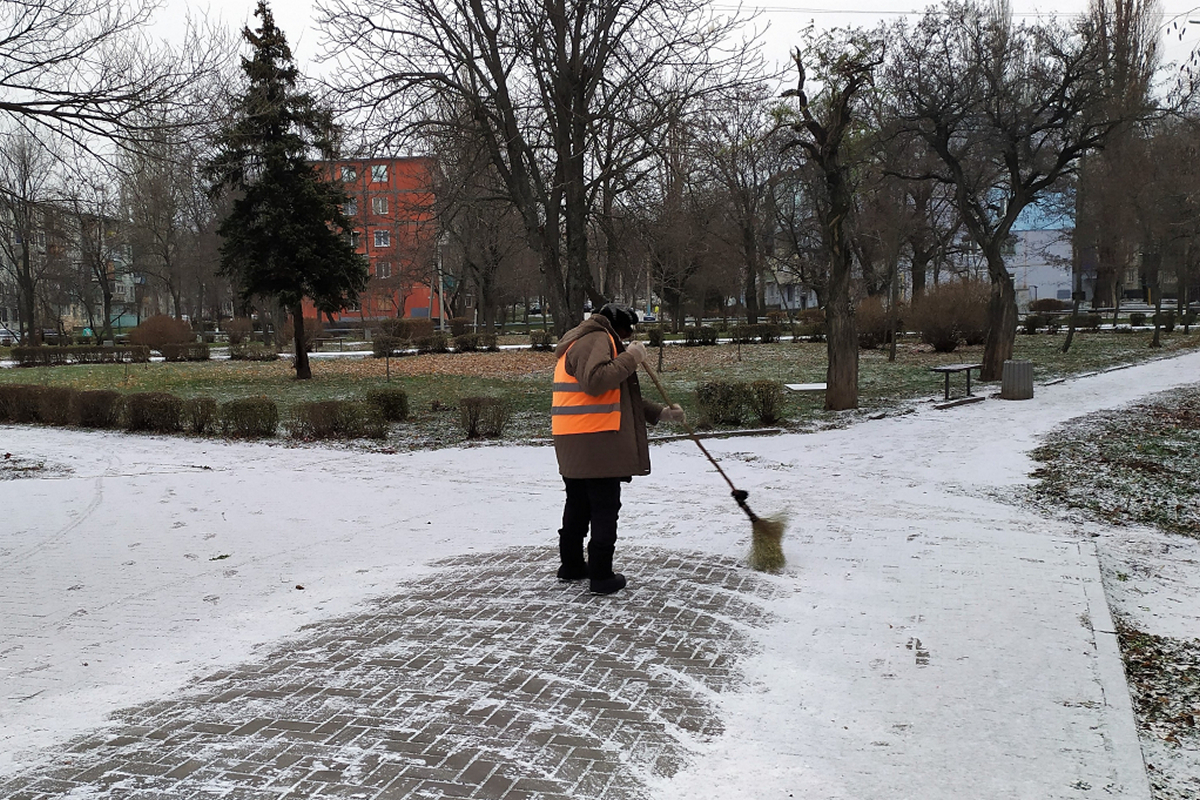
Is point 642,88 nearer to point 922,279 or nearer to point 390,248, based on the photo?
point 922,279

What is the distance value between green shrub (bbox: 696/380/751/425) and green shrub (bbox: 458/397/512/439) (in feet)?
9.88

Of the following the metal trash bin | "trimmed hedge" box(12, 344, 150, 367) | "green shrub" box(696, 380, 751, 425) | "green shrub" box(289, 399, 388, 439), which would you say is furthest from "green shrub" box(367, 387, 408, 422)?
"trimmed hedge" box(12, 344, 150, 367)

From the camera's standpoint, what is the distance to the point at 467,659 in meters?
4.40

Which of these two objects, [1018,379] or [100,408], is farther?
[1018,379]

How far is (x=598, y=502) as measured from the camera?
5.23 m

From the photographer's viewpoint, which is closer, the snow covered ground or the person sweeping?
the snow covered ground

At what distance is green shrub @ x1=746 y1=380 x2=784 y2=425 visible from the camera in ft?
43.3

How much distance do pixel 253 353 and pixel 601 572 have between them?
32650 millimetres

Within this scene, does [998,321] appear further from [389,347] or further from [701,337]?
[389,347]

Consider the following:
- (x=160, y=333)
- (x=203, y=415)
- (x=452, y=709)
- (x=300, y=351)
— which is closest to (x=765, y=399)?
(x=203, y=415)

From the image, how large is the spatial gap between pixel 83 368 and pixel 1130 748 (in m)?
34.4

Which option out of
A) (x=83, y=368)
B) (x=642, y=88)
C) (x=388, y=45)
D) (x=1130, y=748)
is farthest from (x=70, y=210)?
(x=83, y=368)

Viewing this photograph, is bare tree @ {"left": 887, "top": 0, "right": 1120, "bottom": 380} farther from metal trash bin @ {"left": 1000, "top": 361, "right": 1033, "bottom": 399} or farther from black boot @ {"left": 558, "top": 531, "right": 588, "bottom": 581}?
black boot @ {"left": 558, "top": 531, "right": 588, "bottom": 581}

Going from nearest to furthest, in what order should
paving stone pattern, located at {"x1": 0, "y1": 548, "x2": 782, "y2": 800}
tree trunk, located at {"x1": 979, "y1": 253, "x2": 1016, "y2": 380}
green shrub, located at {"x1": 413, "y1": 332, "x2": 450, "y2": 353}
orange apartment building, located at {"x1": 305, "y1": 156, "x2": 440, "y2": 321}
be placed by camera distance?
paving stone pattern, located at {"x1": 0, "y1": 548, "x2": 782, "y2": 800}, orange apartment building, located at {"x1": 305, "y1": 156, "x2": 440, "y2": 321}, tree trunk, located at {"x1": 979, "y1": 253, "x2": 1016, "y2": 380}, green shrub, located at {"x1": 413, "y1": 332, "x2": 450, "y2": 353}
